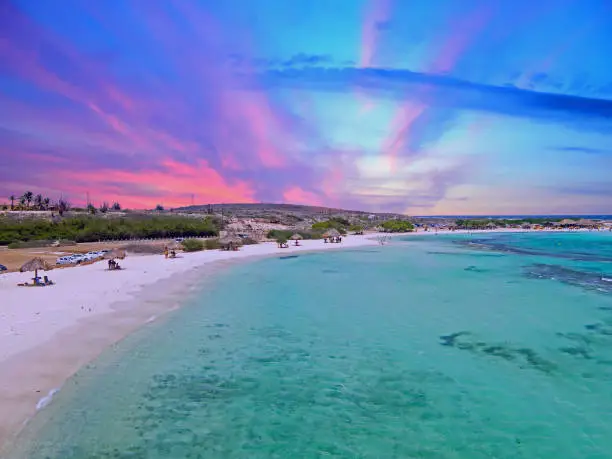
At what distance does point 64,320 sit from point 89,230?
39047 millimetres

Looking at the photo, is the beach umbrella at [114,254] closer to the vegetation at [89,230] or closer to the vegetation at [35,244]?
the vegetation at [35,244]

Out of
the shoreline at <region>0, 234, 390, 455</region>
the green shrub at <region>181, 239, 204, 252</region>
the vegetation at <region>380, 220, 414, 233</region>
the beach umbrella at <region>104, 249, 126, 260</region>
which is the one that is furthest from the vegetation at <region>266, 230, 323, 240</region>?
the shoreline at <region>0, 234, 390, 455</region>

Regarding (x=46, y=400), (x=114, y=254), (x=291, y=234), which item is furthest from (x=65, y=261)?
(x=291, y=234)

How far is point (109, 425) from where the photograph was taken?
7.32 meters

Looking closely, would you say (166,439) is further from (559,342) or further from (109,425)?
(559,342)

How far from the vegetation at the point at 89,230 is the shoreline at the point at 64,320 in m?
22.6

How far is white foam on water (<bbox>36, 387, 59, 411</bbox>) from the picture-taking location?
305 inches

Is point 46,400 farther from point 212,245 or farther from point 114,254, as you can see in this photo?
point 212,245

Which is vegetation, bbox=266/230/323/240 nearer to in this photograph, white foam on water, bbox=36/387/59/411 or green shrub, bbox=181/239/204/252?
green shrub, bbox=181/239/204/252

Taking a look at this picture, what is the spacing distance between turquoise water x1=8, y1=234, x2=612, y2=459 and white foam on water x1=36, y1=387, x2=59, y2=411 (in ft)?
0.46

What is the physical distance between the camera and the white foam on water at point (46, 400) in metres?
7.74

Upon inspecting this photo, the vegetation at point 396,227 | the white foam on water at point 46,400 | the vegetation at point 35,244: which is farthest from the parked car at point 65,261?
the vegetation at point 396,227

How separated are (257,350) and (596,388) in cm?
831

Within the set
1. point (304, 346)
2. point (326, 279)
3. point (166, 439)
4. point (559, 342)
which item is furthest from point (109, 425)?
point (326, 279)
